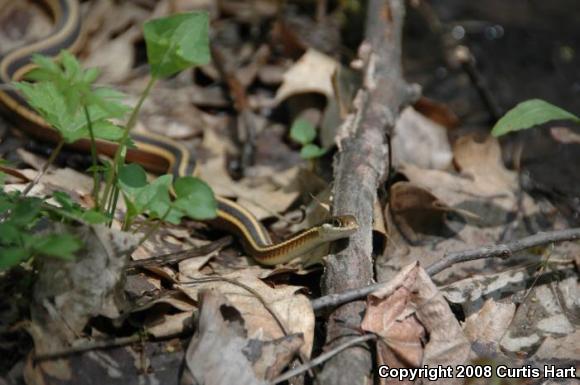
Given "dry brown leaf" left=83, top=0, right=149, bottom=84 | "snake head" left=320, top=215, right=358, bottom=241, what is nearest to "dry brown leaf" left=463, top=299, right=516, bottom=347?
"snake head" left=320, top=215, right=358, bottom=241

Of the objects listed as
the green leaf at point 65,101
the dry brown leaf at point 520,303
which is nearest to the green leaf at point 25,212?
the green leaf at point 65,101

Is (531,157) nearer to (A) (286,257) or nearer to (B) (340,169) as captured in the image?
(B) (340,169)

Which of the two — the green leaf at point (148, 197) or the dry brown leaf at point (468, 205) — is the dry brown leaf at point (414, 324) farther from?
the green leaf at point (148, 197)

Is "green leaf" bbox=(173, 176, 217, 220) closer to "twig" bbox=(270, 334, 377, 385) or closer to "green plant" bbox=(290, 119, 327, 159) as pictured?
"twig" bbox=(270, 334, 377, 385)

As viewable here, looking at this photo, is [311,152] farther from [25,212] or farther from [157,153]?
[25,212]

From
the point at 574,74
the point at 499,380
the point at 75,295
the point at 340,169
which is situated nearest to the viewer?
the point at 75,295

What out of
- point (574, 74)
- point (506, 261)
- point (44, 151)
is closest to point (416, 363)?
point (506, 261)
